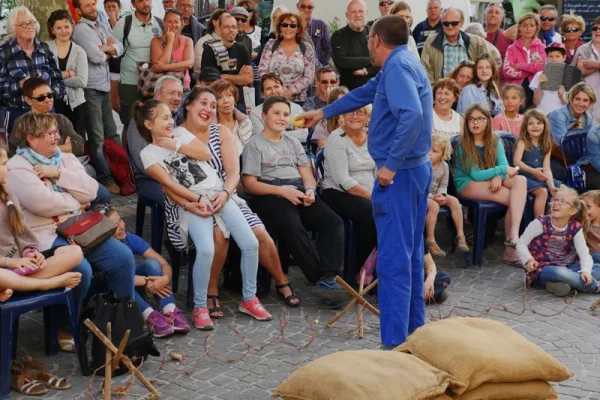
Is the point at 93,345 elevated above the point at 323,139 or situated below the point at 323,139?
below

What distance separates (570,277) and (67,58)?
4870mm

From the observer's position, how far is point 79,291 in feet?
20.3

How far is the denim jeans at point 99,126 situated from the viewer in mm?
9789

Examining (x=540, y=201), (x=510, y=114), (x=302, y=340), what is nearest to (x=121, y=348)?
(x=302, y=340)

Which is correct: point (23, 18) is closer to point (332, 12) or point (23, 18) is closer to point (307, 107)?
point (307, 107)

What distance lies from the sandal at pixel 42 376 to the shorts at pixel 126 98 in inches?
173

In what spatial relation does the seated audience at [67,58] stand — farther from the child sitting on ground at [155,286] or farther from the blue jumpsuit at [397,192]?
the blue jumpsuit at [397,192]

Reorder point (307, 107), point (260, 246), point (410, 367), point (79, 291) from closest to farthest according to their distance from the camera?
point (410, 367) < point (79, 291) < point (260, 246) < point (307, 107)

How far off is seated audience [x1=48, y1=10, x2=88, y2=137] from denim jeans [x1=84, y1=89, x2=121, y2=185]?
0.31 metres

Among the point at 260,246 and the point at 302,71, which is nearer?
the point at 260,246

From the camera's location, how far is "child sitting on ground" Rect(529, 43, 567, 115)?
35.2ft

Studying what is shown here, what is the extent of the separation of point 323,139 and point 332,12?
19.0 ft

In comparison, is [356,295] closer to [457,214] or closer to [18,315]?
[457,214]

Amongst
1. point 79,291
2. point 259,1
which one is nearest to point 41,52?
point 79,291
